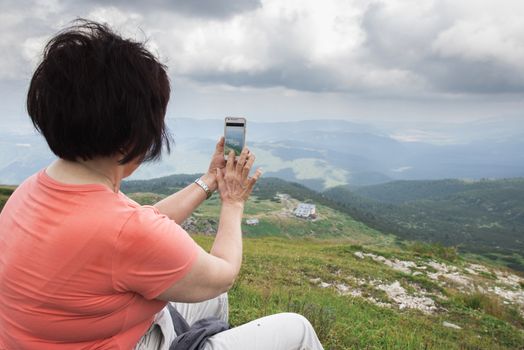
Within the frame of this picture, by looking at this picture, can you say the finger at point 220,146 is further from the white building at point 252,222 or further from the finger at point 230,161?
the white building at point 252,222

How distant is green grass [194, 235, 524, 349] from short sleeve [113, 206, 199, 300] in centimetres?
359

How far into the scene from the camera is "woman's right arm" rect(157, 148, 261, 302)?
2141 mm

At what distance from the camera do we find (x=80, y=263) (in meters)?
1.94

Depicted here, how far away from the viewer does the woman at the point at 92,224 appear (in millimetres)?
1947

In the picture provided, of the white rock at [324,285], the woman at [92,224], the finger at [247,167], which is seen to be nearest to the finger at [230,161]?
the finger at [247,167]

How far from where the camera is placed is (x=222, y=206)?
2.83 meters

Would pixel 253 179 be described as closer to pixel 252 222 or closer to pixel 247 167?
pixel 247 167

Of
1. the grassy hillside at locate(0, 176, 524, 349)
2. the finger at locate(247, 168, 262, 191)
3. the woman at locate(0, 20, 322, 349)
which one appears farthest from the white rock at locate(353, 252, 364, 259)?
the woman at locate(0, 20, 322, 349)

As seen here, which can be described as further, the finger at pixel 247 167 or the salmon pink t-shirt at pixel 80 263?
the finger at pixel 247 167

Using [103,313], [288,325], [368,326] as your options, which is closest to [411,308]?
[368,326]

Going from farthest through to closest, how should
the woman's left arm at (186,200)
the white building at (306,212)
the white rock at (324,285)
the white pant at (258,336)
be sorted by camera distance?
the white building at (306,212) < the white rock at (324,285) < the woman's left arm at (186,200) < the white pant at (258,336)

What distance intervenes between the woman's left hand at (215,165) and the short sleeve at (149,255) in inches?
54.6

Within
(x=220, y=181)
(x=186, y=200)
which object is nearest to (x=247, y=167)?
(x=220, y=181)

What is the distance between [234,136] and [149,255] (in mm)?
1774
